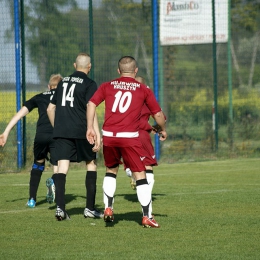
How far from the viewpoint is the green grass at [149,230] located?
24.1 feet

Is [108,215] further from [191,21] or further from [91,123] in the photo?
[191,21]

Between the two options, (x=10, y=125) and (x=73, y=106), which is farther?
(x=10, y=125)

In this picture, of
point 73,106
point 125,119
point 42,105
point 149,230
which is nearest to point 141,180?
point 149,230

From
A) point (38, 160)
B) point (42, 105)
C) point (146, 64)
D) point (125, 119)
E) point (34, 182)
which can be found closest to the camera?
point (125, 119)

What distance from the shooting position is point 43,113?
38.2 ft

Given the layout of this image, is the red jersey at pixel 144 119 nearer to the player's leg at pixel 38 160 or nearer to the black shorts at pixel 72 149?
the black shorts at pixel 72 149

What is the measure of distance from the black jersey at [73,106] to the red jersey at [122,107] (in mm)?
893

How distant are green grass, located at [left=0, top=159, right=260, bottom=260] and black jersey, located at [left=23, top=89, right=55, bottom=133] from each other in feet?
3.83

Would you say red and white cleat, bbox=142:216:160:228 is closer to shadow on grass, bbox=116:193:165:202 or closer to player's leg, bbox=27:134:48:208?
player's leg, bbox=27:134:48:208

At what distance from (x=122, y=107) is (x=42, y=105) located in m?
2.78

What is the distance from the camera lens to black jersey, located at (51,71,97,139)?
977cm

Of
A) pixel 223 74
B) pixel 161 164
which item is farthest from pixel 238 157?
pixel 223 74

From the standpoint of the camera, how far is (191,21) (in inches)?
909

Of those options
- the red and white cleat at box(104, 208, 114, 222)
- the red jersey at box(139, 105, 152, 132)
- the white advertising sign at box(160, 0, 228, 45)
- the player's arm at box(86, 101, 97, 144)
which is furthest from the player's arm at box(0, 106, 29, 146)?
the white advertising sign at box(160, 0, 228, 45)
